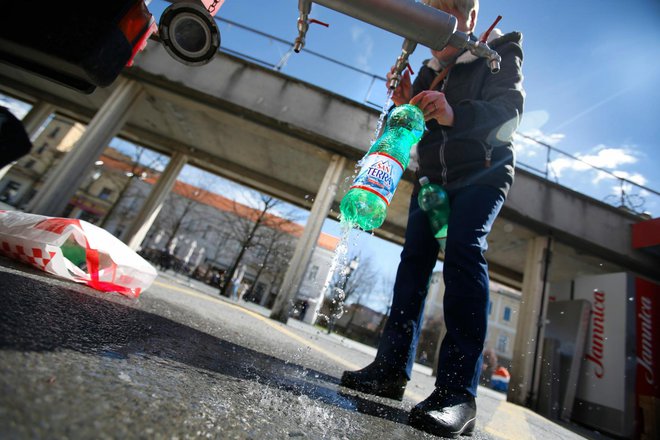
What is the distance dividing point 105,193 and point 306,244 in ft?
118

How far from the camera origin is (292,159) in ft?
25.6

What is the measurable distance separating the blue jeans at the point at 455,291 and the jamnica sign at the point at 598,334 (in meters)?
6.32

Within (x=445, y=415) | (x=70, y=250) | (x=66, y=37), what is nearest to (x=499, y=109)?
(x=445, y=415)

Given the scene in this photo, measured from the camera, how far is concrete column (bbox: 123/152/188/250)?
25.4 ft

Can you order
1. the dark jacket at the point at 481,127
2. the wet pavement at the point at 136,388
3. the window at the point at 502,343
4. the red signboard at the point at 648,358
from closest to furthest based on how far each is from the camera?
the wet pavement at the point at 136,388
the dark jacket at the point at 481,127
the red signboard at the point at 648,358
the window at the point at 502,343

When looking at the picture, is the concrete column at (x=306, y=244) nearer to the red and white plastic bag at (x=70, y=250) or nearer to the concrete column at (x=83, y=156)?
the red and white plastic bag at (x=70, y=250)

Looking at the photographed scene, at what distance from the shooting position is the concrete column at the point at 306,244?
5.34 meters

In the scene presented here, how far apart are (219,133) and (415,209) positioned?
7115 mm

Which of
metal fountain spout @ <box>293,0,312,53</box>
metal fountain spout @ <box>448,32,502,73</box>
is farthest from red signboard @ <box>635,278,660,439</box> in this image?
metal fountain spout @ <box>293,0,312,53</box>

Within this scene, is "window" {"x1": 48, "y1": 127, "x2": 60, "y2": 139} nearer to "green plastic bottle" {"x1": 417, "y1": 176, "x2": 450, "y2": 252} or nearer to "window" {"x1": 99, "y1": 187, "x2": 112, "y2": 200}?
"window" {"x1": 99, "y1": 187, "x2": 112, "y2": 200}

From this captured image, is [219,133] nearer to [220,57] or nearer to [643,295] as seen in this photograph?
[220,57]

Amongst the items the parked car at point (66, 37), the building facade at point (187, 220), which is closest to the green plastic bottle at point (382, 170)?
the parked car at point (66, 37)

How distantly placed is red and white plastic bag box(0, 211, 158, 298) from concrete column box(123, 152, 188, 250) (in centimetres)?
671

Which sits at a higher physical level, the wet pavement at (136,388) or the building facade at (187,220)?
the building facade at (187,220)
